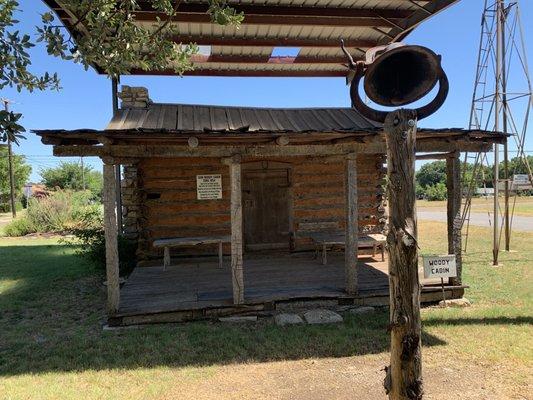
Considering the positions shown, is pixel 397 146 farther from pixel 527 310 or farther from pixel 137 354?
pixel 527 310

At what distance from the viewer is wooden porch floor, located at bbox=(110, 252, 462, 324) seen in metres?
6.86

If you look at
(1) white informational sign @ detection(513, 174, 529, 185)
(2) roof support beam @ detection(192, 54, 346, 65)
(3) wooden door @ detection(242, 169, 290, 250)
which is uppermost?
(2) roof support beam @ detection(192, 54, 346, 65)

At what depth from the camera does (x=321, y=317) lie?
680 cm

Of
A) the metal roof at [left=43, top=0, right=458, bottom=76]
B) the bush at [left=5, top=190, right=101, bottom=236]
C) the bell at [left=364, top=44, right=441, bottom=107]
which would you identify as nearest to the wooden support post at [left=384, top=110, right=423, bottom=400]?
the bell at [left=364, top=44, right=441, bottom=107]

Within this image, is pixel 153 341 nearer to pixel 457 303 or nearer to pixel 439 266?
pixel 439 266

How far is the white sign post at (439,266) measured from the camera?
6918mm

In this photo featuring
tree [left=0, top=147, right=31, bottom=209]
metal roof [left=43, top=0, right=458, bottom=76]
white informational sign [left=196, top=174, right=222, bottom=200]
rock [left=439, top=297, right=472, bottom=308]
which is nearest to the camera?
rock [left=439, top=297, right=472, bottom=308]

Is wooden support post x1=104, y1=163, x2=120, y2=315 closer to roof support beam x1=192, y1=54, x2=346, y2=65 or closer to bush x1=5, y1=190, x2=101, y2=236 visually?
roof support beam x1=192, y1=54, x2=346, y2=65

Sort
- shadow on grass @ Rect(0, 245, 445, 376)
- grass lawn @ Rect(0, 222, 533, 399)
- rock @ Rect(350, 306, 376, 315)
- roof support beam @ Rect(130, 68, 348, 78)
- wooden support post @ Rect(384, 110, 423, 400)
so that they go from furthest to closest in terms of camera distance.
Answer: roof support beam @ Rect(130, 68, 348, 78)
rock @ Rect(350, 306, 376, 315)
shadow on grass @ Rect(0, 245, 445, 376)
grass lawn @ Rect(0, 222, 533, 399)
wooden support post @ Rect(384, 110, 423, 400)

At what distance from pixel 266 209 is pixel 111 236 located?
5.22m

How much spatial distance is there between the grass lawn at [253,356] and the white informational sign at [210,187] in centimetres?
326

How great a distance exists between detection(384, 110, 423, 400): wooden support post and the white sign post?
4.37 m

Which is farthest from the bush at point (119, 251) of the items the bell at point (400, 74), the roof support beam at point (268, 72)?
the bell at point (400, 74)

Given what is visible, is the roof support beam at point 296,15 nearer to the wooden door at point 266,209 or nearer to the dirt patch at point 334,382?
the wooden door at point 266,209
